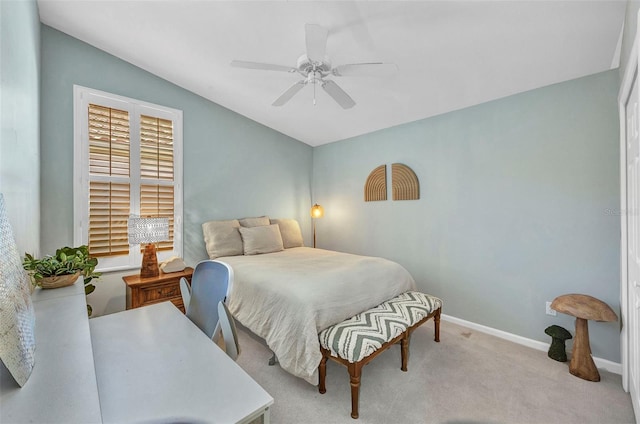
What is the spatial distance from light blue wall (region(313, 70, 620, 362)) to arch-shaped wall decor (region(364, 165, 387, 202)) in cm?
13

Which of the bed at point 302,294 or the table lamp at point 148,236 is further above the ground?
the table lamp at point 148,236

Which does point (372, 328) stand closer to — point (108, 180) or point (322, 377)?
point (322, 377)

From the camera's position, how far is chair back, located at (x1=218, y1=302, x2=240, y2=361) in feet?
4.36

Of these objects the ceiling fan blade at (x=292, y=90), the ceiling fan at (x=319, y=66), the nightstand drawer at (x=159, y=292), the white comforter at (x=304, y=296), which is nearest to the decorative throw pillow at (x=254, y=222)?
the white comforter at (x=304, y=296)

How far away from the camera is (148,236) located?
8.86 feet

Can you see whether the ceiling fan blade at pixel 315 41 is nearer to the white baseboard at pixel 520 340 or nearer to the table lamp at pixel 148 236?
the table lamp at pixel 148 236

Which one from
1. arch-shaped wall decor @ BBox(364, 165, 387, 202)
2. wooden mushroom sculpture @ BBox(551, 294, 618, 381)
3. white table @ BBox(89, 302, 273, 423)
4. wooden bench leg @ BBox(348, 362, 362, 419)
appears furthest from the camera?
arch-shaped wall decor @ BBox(364, 165, 387, 202)

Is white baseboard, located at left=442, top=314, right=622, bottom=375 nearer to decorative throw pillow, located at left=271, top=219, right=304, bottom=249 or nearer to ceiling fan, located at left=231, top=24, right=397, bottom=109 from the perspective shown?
decorative throw pillow, located at left=271, top=219, right=304, bottom=249

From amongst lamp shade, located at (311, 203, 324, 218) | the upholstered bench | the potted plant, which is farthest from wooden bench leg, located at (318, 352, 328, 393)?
lamp shade, located at (311, 203, 324, 218)

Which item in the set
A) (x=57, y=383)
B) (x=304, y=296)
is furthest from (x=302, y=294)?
(x=57, y=383)

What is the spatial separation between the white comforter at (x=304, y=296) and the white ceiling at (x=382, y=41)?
184 centimetres

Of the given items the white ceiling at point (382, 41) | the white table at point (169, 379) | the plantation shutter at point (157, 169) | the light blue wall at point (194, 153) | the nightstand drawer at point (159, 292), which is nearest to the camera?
the white table at point (169, 379)

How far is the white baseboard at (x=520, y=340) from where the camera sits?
2137 millimetres

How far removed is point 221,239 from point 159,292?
2.90 feet
